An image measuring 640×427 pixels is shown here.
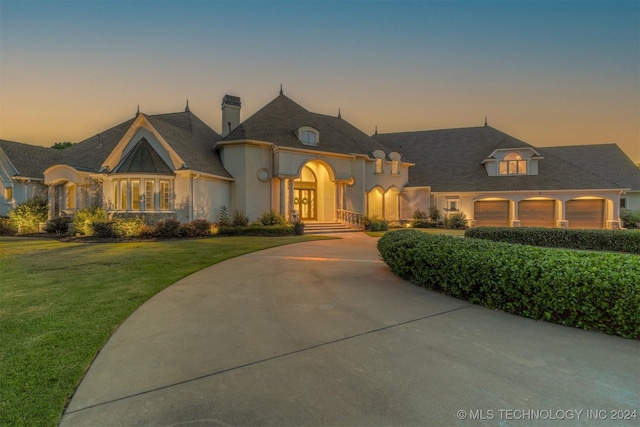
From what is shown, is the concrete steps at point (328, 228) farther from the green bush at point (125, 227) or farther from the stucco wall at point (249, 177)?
the green bush at point (125, 227)

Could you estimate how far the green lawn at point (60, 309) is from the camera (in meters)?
2.56

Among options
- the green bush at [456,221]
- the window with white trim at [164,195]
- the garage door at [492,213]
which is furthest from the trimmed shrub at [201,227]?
the garage door at [492,213]

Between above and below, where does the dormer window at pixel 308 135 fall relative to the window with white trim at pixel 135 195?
above

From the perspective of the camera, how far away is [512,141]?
27.1 meters

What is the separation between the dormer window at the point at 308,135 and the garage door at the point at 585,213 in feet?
72.1

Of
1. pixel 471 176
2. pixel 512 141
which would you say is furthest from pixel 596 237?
pixel 512 141

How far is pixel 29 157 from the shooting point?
76.0 feet

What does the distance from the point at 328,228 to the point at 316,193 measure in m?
4.02

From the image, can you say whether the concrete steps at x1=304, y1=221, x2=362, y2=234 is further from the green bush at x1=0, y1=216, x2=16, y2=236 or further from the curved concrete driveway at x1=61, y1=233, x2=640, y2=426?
the green bush at x1=0, y1=216, x2=16, y2=236

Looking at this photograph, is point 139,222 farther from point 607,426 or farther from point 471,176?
point 471,176

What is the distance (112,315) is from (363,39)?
17863 mm

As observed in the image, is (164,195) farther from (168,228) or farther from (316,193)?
(316,193)

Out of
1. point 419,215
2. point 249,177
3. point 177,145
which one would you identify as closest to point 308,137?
point 249,177

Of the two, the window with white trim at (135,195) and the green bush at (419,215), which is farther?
the green bush at (419,215)
